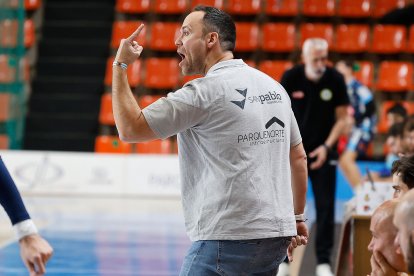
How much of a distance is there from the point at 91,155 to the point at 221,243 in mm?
11476

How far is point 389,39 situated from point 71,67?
6364mm

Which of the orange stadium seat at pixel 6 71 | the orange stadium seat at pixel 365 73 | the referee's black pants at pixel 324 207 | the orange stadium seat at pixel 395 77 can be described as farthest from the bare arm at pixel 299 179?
the orange stadium seat at pixel 395 77

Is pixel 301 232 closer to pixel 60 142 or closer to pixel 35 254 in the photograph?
pixel 35 254

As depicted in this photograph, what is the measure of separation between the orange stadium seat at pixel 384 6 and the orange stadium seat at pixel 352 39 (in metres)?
0.65

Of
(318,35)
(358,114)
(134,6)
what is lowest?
(358,114)

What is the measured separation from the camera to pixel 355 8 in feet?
57.4

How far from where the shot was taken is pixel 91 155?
14773mm

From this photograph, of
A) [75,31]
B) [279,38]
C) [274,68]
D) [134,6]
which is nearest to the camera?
[274,68]

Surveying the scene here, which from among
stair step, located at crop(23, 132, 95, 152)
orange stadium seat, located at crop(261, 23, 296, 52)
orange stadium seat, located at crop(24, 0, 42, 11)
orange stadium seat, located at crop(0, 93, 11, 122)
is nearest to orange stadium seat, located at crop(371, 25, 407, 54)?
orange stadium seat, located at crop(261, 23, 296, 52)

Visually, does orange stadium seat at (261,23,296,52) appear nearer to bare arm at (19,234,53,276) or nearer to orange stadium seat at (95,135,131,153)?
orange stadium seat at (95,135,131,153)

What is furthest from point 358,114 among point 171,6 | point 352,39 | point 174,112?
point 174,112

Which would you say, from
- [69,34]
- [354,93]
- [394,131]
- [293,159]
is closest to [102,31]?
[69,34]

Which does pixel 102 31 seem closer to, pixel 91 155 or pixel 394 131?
pixel 91 155

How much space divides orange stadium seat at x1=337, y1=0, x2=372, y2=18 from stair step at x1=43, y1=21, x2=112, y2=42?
4801 mm
